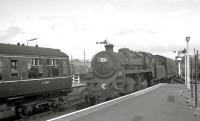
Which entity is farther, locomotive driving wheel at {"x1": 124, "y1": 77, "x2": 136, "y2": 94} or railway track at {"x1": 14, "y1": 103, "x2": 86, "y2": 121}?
locomotive driving wheel at {"x1": 124, "y1": 77, "x2": 136, "y2": 94}

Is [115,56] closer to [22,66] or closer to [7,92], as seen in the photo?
[22,66]

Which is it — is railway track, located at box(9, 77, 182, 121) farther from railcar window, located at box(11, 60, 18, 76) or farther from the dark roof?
the dark roof

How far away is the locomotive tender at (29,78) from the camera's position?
10.5 m

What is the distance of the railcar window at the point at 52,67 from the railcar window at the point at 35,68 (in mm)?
624

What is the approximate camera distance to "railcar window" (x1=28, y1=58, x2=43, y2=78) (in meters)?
11.9

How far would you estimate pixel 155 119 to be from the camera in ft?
26.2

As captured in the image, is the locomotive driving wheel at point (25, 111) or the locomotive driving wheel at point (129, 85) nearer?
the locomotive driving wheel at point (25, 111)

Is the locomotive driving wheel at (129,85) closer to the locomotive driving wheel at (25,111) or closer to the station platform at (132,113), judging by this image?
the station platform at (132,113)

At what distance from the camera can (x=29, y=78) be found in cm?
1168

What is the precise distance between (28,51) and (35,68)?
37.5 inches

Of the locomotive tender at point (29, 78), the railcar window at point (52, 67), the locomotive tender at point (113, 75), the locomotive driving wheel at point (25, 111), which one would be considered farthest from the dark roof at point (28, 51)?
the locomotive driving wheel at point (25, 111)

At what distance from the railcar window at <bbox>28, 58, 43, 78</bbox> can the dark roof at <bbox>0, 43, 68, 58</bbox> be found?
1.20 feet

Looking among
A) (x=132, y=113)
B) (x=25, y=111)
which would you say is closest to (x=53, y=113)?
(x=25, y=111)

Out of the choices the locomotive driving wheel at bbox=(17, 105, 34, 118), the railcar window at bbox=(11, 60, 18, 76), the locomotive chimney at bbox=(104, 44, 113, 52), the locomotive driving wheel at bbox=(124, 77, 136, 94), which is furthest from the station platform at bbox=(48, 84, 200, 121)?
the locomotive chimney at bbox=(104, 44, 113, 52)
